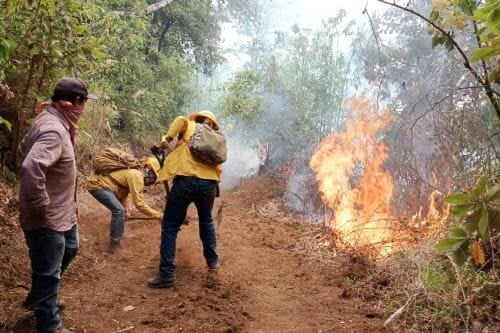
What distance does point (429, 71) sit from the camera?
13984 millimetres

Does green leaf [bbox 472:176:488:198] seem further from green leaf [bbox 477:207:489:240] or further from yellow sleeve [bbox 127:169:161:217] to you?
yellow sleeve [bbox 127:169:161:217]

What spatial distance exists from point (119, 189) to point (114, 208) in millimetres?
356

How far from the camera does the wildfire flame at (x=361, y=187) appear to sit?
6.82 meters

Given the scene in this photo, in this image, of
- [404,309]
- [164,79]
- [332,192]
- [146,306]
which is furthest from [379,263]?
[164,79]

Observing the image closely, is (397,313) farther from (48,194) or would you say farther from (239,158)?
(239,158)

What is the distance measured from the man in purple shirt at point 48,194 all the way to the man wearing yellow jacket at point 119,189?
2.42 meters

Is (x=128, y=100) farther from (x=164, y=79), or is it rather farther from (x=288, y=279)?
(x=288, y=279)

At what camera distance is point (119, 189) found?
6.16m

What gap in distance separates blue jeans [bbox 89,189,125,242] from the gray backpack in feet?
5.72

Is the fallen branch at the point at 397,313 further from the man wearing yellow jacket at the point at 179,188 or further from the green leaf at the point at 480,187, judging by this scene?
the man wearing yellow jacket at the point at 179,188

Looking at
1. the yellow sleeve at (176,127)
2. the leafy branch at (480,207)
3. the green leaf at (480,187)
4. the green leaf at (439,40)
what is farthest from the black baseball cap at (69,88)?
the green leaf at (439,40)

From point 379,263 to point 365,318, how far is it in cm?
149

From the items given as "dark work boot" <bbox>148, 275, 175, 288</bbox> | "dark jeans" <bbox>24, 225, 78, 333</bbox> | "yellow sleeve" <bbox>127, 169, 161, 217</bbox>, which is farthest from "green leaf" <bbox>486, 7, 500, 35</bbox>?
"yellow sleeve" <bbox>127, 169, 161, 217</bbox>

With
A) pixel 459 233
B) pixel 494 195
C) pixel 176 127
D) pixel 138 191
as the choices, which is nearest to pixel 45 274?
pixel 176 127
